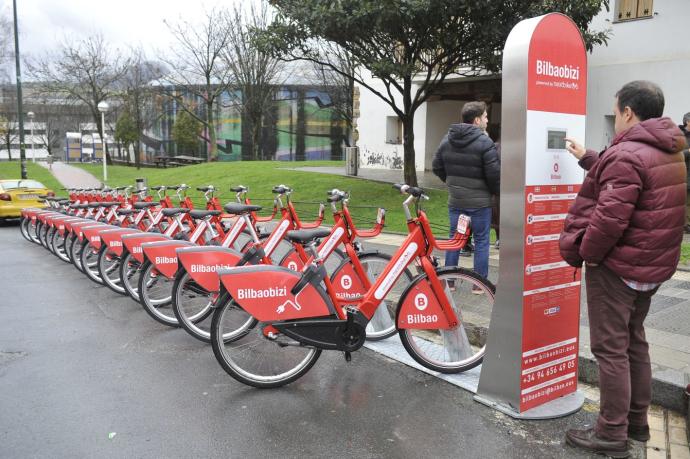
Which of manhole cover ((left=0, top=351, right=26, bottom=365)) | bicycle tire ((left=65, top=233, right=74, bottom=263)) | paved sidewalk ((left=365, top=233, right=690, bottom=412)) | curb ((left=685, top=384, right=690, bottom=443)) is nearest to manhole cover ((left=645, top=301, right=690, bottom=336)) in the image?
paved sidewalk ((left=365, top=233, right=690, bottom=412))

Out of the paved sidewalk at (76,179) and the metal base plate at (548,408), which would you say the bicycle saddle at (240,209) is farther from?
the paved sidewalk at (76,179)

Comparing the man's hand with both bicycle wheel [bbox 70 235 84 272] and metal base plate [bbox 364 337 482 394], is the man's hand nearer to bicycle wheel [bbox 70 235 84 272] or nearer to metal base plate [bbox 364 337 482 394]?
metal base plate [bbox 364 337 482 394]

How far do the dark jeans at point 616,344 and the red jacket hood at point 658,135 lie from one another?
704 mm

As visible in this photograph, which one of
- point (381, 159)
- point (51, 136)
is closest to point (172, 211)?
point (381, 159)

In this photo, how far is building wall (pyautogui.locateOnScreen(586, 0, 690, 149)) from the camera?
520 inches

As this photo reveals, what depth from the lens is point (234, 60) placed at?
34.5 m

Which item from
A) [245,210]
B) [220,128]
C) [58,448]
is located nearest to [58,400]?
[58,448]

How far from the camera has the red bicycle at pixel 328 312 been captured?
413 cm

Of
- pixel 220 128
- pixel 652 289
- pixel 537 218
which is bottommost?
pixel 652 289

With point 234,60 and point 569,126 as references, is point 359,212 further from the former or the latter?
point 234,60

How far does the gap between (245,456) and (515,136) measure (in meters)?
2.47

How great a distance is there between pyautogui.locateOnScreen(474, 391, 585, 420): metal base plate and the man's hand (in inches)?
64.0

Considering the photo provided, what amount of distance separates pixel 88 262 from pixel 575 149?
702cm

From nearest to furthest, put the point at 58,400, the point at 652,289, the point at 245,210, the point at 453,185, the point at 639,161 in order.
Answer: the point at 639,161 → the point at 652,289 → the point at 58,400 → the point at 245,210 → the point at 453,185
